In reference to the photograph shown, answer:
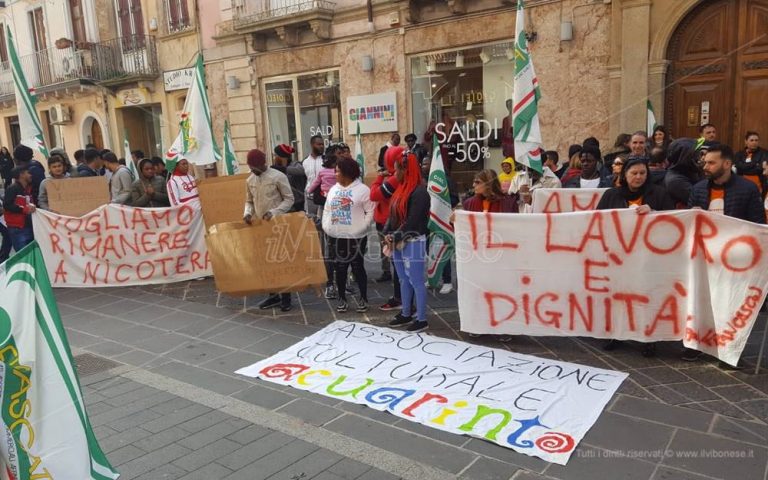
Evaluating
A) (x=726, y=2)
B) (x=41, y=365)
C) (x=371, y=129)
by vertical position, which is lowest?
(x=41, y=365)

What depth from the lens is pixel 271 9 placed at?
15.1 meters

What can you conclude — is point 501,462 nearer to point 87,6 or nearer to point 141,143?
point 141,143

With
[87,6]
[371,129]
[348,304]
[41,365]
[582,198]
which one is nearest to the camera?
[41,365]

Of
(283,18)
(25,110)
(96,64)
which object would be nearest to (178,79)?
(96,64)

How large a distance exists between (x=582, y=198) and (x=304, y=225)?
2.91 m

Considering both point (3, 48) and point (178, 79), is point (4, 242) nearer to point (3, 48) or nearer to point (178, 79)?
point (178, 79)

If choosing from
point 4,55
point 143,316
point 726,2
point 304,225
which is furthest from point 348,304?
point 4,55

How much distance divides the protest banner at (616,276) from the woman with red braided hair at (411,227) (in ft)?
1.49

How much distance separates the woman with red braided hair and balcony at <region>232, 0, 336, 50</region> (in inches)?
378

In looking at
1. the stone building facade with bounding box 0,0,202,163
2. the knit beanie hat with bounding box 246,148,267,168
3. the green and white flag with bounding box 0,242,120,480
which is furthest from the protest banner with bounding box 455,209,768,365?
the stone building facade with bounding box 0,0,202,163

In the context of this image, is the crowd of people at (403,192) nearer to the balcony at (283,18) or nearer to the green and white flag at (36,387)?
the green and white flag at (36,387)

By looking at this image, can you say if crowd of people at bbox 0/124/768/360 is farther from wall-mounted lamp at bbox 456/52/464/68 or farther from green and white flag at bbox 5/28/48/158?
wall-mounted lamp at bbox 456/52/464/68

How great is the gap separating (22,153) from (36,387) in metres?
7.65

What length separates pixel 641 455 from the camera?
332cm
